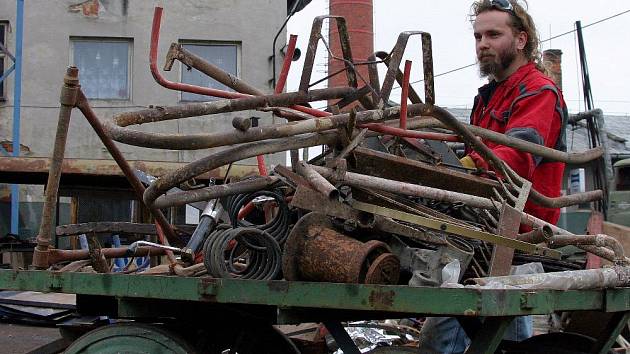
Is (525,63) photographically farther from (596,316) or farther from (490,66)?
(596,316)

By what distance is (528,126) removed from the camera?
375 cm

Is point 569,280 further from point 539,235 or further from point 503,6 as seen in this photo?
point 503,6

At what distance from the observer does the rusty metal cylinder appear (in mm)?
2826

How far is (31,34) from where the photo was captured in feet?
54.1

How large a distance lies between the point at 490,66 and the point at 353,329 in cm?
255

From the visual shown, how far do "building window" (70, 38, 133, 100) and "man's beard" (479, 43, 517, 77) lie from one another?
43.2 feet

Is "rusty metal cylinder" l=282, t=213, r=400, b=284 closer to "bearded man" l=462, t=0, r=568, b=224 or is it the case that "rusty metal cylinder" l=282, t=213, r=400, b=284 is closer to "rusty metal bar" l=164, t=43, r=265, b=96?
"rusty metal bar" l=164, t=43, r=265, b=96

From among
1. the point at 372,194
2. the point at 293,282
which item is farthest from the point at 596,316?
the point at 293,282

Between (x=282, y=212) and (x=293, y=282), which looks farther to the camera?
(x=282, y=212)

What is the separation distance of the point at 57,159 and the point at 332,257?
1154 millimetres

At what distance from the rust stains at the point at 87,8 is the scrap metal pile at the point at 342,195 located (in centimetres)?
1370

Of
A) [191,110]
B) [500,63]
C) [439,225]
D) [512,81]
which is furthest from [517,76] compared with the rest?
[191,110]

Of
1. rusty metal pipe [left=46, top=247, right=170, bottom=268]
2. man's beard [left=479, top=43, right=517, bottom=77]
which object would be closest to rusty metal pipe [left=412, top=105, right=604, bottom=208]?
man's beard [left=479, top=43, right=517, bottom=77]

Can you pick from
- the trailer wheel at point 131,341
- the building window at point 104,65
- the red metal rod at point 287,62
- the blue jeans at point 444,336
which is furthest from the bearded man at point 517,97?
the building window at point 104,65
